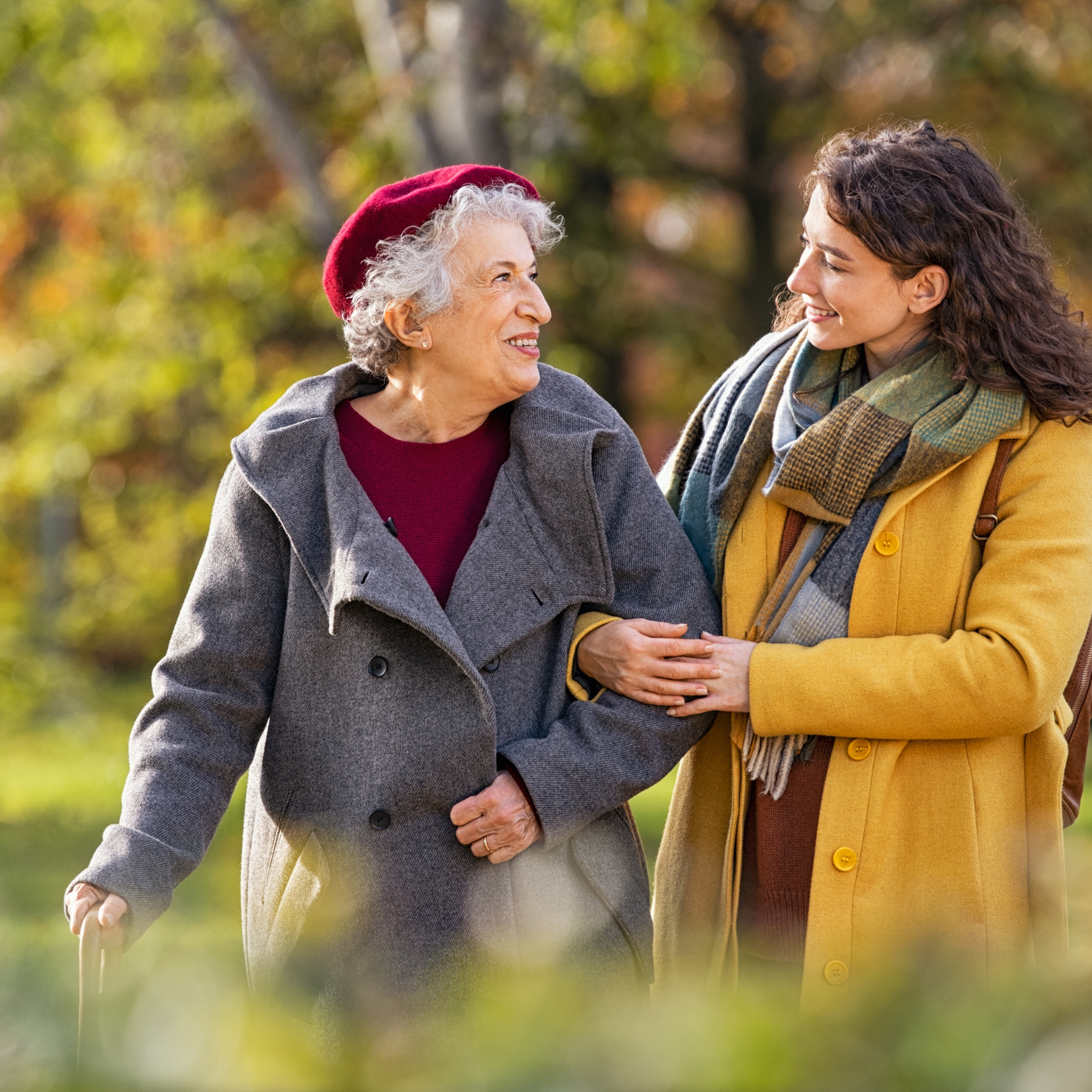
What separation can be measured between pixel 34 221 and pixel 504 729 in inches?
494

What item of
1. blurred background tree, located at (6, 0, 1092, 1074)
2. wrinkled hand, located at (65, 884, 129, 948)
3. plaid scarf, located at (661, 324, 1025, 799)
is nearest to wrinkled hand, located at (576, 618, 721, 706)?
plaid scarf, located at (661, 324, 1025, 799)

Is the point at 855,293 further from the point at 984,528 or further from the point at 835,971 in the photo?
the point at 835,971

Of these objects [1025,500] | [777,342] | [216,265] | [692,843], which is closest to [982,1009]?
[1025,500]

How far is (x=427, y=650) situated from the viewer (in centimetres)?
244

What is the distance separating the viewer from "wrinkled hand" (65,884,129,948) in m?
2.27

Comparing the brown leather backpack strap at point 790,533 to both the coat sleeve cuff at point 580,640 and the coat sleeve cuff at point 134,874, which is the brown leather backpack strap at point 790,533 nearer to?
the coat sleeve cuff at point 580,640

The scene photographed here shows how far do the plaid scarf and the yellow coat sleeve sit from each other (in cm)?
7

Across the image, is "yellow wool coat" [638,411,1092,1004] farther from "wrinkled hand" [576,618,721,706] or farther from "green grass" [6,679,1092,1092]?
"green grass" [6,679,1092,1092]

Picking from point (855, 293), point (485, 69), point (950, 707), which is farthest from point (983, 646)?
point (485, 69)

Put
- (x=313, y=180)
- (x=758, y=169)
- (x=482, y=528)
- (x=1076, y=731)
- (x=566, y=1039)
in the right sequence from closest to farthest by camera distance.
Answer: (x=566, y=1039)
(x=482, y=528)
(x=1076, y=731)
(x=313, y=180)
(x=758, y=169)

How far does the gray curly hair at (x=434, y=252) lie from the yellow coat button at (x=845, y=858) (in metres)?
1.16

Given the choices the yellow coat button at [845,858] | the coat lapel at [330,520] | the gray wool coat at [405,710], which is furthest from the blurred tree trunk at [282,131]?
the yellow coat button at [845,858]

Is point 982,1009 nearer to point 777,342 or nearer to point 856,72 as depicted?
point 777,342

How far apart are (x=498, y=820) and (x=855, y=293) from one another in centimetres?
109
